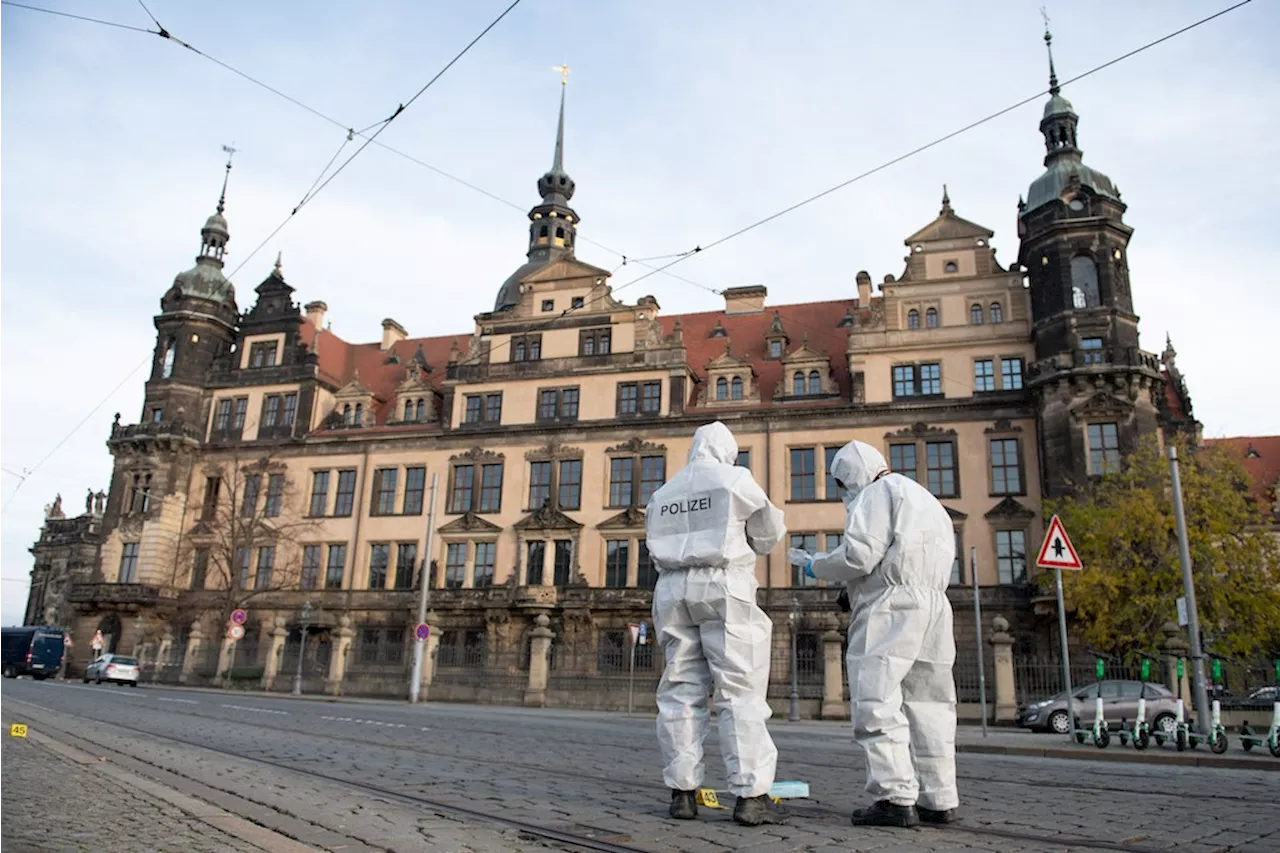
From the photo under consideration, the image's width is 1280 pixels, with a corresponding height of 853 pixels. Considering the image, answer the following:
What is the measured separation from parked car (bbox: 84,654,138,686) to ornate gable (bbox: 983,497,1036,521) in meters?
32.0

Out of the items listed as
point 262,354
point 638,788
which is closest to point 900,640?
point 638,788

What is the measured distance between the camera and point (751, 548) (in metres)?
6.50

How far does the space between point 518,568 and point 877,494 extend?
1320 inches

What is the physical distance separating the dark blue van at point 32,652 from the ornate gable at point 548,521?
74.6 ft

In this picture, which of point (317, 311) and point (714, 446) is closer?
point (714, 446)

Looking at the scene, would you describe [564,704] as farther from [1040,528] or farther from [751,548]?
[751,548]

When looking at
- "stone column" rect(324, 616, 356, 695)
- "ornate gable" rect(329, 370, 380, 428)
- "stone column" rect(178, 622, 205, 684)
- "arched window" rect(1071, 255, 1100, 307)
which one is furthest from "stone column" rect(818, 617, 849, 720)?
"ornate gable" rect(329, 370, 380, 428)

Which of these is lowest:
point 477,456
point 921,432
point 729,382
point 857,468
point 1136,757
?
point 1136,757

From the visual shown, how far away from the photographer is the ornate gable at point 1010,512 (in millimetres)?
33094

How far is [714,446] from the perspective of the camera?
22.1 ft

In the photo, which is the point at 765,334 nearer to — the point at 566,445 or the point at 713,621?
the point at 566,445

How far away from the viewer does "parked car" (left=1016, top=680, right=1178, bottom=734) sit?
20750 mm

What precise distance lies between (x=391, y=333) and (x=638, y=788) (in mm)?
46806

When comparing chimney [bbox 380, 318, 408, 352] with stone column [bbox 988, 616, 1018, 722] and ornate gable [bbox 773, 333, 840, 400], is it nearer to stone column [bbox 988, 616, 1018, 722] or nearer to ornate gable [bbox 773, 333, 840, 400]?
ornate gable [bbox 773, 333, 840, 400]
